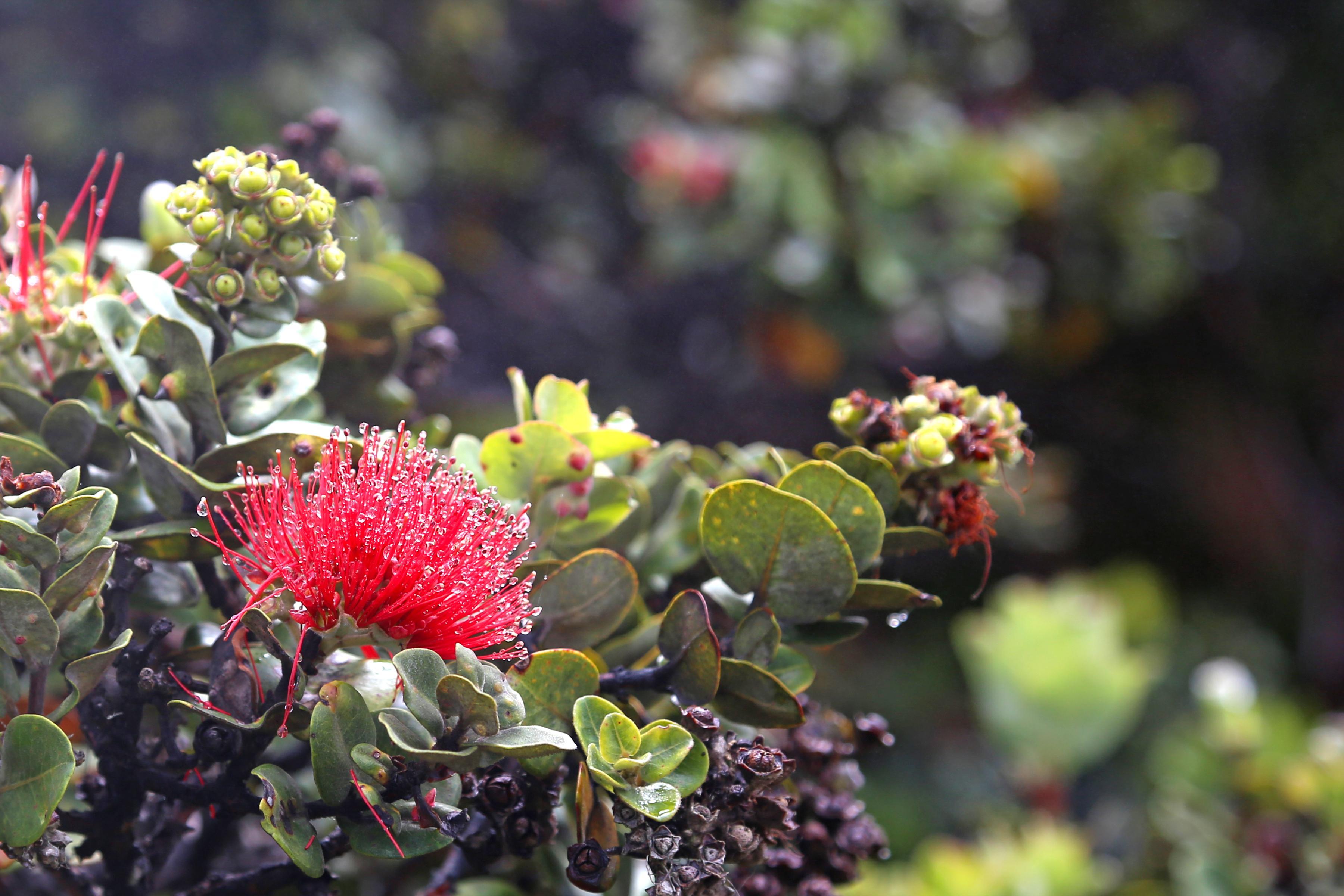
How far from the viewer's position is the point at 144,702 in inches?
18.4

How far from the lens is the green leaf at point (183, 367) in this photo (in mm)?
484

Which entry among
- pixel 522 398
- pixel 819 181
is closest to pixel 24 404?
pixel 522 398

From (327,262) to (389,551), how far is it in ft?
0.51

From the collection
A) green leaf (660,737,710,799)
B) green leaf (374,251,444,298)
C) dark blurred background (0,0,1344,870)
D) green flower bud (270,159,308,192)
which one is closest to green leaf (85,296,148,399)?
green flower bud (270,159,308,192)

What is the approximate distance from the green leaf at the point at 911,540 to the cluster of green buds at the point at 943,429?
3cm

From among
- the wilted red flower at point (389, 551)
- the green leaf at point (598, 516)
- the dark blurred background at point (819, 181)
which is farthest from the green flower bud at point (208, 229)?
the dark blurred background at point (819, 181)

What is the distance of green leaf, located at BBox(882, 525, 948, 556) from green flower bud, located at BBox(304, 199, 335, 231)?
0.32 meters

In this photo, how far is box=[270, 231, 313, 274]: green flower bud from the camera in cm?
50

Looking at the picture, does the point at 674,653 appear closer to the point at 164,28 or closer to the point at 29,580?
the point at 29,580

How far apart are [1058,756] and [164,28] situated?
203cm

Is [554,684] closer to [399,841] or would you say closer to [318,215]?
[399,841]

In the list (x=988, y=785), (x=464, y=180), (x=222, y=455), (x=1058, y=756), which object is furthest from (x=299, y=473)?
(x=988, y=785)

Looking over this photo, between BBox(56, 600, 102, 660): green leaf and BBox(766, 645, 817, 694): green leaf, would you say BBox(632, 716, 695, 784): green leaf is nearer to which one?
BBox(766, 645, 817, 694): green leaf

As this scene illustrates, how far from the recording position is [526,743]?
408 mm
